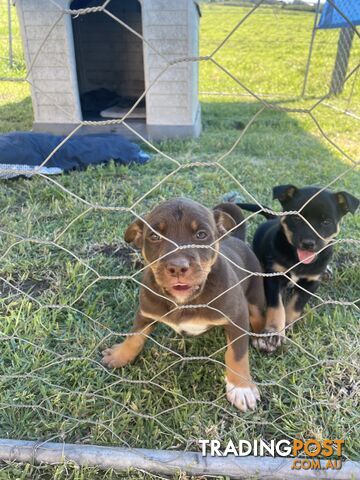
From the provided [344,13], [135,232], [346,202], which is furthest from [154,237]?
[344,13]

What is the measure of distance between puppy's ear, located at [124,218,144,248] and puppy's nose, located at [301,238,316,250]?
0.95m

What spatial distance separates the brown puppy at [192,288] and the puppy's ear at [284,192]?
1.86 feet

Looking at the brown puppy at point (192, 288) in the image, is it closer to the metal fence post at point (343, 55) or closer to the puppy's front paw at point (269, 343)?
the puppy's front paw at point (269, 343)

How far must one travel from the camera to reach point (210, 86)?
11.0 metres

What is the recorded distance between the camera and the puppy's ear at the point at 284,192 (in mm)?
2568

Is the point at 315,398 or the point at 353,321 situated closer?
the point at 315,398

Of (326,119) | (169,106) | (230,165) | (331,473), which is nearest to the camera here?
(331,473)

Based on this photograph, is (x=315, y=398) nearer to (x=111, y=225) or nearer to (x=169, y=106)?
(x=111, y=225)

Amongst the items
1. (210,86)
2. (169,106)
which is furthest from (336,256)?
(210,86)

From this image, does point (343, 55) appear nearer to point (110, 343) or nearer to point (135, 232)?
point (135, 232)

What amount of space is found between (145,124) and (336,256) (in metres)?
4.18

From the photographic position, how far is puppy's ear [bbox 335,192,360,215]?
241 centimetres

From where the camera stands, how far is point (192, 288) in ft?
6.00

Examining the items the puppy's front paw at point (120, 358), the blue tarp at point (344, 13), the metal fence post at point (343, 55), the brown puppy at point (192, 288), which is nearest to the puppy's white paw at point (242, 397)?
the brown puppy at point (192, 288)
